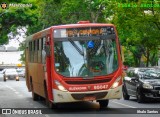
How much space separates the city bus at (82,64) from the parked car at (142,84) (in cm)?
467

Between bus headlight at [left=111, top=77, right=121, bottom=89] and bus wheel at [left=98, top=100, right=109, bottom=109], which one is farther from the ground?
bus headlight at [left=111, top=77, right=121, bottom=89]

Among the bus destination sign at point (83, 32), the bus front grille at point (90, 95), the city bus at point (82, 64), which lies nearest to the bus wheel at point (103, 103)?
the city bus at point (82, 64)

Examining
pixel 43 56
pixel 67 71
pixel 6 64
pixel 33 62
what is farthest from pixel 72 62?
pixel 6 64

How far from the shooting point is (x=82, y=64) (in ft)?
58.0

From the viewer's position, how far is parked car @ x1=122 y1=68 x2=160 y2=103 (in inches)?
878

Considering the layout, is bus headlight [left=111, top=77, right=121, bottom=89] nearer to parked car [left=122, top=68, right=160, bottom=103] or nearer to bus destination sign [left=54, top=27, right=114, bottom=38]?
bus destination sign [left=54, top=27, right=114, bottom=38]

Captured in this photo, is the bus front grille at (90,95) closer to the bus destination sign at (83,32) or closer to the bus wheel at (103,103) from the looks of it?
the bus wheel at (103,103)

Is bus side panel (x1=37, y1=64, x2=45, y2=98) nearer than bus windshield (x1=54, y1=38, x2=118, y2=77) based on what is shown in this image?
No

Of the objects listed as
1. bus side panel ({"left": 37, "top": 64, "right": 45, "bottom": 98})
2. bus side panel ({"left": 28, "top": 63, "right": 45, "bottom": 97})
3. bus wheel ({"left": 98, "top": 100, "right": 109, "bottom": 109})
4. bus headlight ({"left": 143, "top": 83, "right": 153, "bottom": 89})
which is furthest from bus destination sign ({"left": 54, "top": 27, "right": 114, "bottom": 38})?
bus headlight ({"left": 143, "top": 83, "right": 153, "bottom": 89})

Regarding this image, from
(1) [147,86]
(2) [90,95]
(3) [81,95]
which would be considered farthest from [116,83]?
(1) [147,86]

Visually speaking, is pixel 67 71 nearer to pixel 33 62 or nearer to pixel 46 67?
pixel 46 67

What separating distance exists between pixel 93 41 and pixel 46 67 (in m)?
1.99

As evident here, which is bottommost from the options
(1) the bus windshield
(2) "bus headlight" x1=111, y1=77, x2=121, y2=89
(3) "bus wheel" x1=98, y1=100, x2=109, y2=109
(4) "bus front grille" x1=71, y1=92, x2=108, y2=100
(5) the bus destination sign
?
(3) "bus wheel" x1=98, y1=100, x2=109, y2=109

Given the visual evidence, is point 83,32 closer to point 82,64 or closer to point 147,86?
point 82,64
